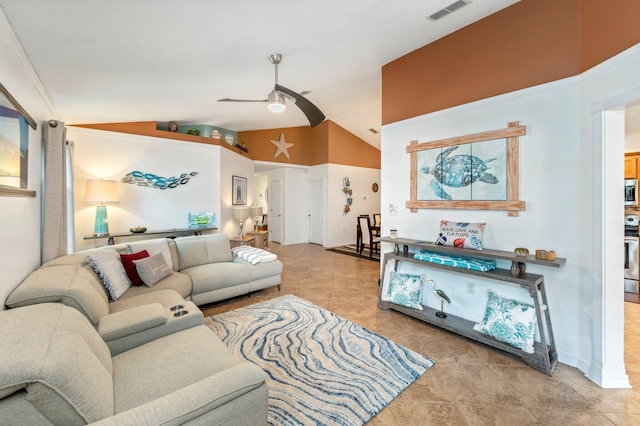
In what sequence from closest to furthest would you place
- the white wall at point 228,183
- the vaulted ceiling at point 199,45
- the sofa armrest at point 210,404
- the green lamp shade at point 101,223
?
1. the sofa armrest at point 210,404
2. the vaulted ceiling at point 199,45
3. the green lamp shade at point 101,223
4. the white wall at point 228,183

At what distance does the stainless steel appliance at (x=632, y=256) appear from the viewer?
→ 12.2 feet

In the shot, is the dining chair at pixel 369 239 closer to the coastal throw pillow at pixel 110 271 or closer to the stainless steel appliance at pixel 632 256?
the stainless steel appliance at pixel 632 256

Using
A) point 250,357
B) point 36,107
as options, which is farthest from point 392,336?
point 36,107

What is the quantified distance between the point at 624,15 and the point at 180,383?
3.63m

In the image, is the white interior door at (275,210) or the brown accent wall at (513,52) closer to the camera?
the brown accent wall at (513,52)

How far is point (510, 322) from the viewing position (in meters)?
2.27

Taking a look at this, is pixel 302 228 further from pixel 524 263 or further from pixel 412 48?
pixel 524 263

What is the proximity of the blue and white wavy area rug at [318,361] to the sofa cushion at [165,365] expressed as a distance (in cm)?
57

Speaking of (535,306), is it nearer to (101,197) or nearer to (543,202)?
(543,202)

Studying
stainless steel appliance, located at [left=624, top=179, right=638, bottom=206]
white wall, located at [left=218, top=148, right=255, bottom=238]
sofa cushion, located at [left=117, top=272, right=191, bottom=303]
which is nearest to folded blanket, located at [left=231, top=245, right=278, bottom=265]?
sofa cushion, located at [left=117, top=272, right=191, bottom=303]

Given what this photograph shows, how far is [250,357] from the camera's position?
231cm

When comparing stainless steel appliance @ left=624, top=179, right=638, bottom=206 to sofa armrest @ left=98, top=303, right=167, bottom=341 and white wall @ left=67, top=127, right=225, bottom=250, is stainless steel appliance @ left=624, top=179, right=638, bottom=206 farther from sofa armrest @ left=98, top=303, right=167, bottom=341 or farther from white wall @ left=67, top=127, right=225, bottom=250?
white wall @ left=67, top=127, right=225, bottom=250

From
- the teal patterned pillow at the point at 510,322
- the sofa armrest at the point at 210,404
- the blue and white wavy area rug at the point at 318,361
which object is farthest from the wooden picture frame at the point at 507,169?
the sofa armrest at the point at 210,404

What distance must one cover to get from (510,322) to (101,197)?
516 cm
